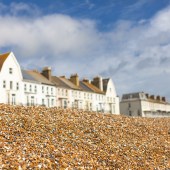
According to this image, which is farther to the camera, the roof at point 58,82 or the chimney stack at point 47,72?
the roof at point 58,82

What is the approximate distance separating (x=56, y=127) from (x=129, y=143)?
4535 millimetres

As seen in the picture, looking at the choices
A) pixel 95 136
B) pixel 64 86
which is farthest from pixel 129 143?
pixel 64 86

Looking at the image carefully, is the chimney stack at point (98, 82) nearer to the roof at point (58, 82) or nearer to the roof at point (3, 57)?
the roof at point (58, 82)

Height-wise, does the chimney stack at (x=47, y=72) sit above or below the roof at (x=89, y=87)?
above

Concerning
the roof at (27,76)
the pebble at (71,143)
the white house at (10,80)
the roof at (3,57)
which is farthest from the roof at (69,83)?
the pebble at (71,143)

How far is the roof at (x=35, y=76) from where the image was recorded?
177ft

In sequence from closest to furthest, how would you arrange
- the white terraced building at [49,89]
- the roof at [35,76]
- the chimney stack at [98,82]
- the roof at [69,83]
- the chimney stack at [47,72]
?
the white terraced building at [49,89] < the roof at [35,76] < the chimney stack at [47,72] < the roof at [69,83] < the chimney stack at [98,82]

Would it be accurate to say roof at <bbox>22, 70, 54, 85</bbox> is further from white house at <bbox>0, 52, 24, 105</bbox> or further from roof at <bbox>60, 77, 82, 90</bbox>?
roof at <bbox>60, 77, 82, 90</bbox>

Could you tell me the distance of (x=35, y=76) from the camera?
56750 millimetres

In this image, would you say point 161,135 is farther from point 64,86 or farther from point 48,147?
point 64,86

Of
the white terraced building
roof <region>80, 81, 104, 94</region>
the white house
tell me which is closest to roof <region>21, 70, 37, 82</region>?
the white terraced building

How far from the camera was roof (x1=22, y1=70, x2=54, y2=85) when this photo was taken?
2119 inches

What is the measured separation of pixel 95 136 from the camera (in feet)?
60.6

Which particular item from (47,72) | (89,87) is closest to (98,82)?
(89,87)
